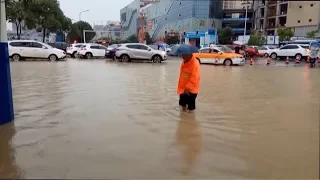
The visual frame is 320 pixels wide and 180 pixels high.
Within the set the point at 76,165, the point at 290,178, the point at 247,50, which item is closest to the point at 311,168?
the point at 290,178

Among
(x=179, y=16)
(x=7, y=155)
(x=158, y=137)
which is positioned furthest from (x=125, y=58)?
(x=179, y=16)

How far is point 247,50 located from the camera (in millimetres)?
34375

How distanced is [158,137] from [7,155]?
218 cm

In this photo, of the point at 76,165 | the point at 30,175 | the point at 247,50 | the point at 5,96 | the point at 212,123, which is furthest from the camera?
the point at 247,50

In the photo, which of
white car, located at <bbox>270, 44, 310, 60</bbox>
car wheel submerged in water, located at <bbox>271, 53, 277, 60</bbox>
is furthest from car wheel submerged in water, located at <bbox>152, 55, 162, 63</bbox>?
car wheel submerged in water, located at <bbox>271, 53, 277, 60</bbox>

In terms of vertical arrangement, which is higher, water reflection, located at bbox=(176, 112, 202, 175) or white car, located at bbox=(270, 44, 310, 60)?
white car, located at bbox=(270, 44, 310, 60)

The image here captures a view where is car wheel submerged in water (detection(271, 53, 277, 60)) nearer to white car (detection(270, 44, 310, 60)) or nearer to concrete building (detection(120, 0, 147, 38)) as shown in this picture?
white car (detection(270, 44, 310, 60))

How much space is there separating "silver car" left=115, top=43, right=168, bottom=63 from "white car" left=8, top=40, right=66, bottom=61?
4365mm

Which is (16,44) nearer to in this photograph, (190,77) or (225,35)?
(190,77)

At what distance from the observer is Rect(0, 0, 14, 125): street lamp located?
5.53m

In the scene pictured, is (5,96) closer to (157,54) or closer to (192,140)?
(192,140)

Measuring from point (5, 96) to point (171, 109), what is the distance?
337 cm

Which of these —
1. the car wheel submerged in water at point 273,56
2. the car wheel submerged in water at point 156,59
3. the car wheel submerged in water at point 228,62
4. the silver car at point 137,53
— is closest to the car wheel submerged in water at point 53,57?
the silver car at point 137,53

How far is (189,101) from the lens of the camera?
23.4 feet
